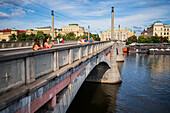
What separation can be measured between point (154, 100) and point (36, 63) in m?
18.5

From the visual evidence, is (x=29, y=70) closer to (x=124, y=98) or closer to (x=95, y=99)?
(x=95, y=99)

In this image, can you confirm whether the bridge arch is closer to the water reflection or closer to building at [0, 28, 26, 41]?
the water reflection

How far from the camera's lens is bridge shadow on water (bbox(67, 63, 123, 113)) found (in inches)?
694

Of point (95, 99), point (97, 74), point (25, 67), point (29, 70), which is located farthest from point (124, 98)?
point (25, 67)

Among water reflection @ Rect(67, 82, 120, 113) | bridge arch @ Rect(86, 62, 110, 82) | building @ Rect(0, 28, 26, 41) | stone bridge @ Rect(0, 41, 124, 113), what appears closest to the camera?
stone bridge @ Rect(0, 41, 124, 113)

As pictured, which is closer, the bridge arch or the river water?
the river water

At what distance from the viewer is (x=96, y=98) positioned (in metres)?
20.5

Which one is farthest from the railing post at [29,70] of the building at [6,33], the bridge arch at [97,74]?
the building at [6,33]

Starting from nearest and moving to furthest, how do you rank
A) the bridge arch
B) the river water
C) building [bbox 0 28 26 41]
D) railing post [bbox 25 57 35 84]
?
1. railing post [bbox 25 57 35 84]
2. the river water
3. the bridge arch
4. building [bbox 0 28 26 41]

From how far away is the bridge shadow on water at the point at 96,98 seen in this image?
57.8 feet

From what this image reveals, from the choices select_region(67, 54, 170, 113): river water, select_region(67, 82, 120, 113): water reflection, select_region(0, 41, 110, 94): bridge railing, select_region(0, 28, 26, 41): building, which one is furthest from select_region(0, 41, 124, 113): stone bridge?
select_region(0, 28, 26, 41): building

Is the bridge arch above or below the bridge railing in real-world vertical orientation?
below

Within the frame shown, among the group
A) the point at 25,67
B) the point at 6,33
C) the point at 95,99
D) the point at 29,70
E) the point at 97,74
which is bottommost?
Result: the point at 95,99

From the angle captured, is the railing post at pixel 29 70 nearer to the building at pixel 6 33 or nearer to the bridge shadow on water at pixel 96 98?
the bridge shadow on water at pixel 96 98
